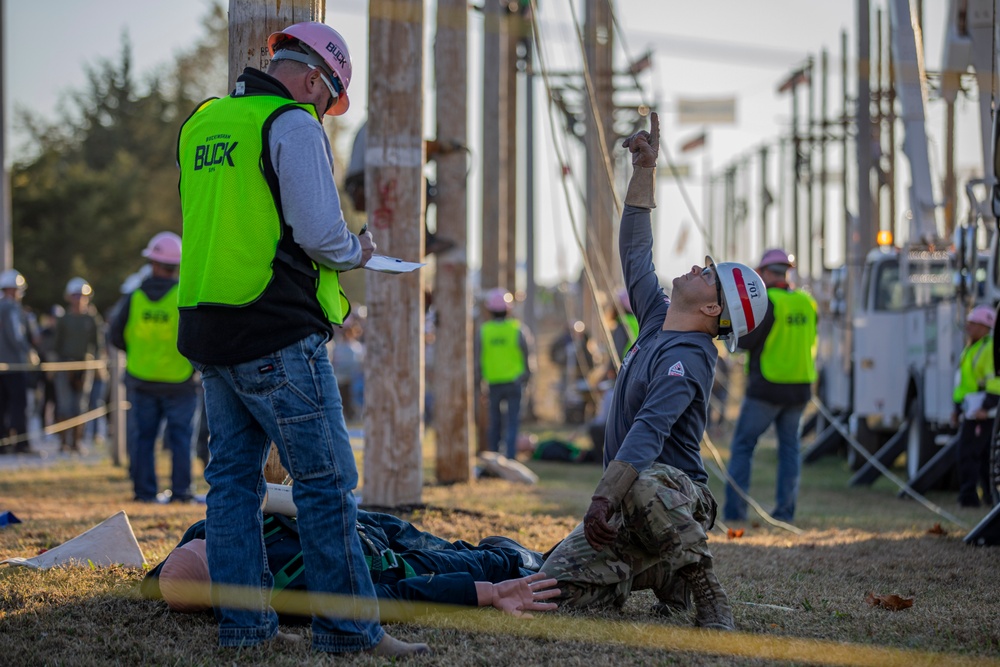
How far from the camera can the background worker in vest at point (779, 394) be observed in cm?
983

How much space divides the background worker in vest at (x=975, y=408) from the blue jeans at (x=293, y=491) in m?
8.11

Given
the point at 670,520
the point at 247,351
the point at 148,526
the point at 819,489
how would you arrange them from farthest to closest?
1. the point at 819,489
2. the point at 148,526
3. the point at 670,520
4. the point at 247,351

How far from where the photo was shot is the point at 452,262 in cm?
1134

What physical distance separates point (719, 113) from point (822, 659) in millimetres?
32977

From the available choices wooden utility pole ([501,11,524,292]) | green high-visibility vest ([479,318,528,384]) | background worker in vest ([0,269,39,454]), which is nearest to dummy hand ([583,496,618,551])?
green high-visibility vest ([479,318,528,384])

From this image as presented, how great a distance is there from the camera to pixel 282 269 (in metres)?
4.09

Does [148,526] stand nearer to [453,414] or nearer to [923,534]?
[453,414]

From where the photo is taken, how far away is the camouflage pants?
4.82 metres

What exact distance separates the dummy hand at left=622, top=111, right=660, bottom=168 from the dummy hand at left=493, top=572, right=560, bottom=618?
1.80 m

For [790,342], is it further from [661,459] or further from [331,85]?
[331,85]

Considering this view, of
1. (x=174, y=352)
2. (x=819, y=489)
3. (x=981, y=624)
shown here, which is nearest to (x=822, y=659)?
(x=981, y=624)

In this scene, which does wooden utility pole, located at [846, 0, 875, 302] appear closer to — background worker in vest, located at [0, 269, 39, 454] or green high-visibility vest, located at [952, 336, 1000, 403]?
green high-visibility vest, located at [952, 336, 1000, 403]

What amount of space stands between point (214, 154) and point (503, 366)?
36.7 ft

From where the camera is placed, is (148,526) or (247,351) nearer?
(247,351)
